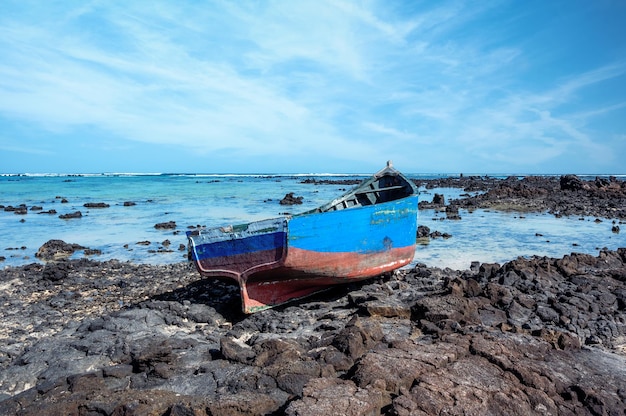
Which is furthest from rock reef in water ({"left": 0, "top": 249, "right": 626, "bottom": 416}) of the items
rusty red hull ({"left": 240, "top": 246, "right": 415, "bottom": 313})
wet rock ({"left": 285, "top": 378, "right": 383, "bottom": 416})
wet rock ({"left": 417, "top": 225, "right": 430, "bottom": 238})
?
wet rock ({"left": 417, "top": 225, "right": 430, "bottom": 238})

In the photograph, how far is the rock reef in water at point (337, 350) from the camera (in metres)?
3.86

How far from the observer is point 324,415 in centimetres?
338

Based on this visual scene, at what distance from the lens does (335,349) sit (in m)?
4.89

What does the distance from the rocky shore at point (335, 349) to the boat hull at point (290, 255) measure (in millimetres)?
391

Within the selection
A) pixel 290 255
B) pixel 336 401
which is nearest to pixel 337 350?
pixel 336 401

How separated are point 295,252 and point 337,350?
2.86 metres

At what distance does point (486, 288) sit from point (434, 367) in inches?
136

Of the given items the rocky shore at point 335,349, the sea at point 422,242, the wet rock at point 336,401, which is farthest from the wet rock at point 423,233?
the wet rock at point 336,401

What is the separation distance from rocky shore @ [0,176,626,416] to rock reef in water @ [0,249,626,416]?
0.02m

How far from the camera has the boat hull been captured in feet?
24.6

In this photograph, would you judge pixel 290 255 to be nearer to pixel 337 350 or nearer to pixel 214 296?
pixel 214 296

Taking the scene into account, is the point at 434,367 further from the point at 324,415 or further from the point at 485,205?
the point at 485,205

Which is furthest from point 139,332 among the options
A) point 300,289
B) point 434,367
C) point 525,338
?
point 525,338

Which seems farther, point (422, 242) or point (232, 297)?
point (422, 242)
